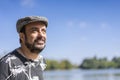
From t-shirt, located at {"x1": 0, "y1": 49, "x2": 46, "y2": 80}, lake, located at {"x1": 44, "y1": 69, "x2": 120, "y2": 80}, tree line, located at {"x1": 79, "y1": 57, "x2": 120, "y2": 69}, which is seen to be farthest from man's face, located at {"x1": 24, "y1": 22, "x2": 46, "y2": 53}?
tree line, located at {"x1": 79, "y1": 57, "x2": 120, "y2": 69}

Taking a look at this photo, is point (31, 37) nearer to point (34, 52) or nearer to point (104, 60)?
point (34, 52)

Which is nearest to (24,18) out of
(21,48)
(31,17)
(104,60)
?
(31,17)

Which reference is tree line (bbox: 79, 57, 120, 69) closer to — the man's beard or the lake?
the lake

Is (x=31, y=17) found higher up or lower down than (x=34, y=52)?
higher up

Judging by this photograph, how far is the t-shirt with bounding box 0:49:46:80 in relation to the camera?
3.64 meters

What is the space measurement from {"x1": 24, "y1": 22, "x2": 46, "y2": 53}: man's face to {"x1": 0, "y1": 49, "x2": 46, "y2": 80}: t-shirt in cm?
14

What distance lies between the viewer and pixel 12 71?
3.67m

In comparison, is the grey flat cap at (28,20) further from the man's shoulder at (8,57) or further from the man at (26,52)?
the man's shoulder at (8,57)

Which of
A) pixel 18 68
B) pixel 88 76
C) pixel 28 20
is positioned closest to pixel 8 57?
pixel 18 68

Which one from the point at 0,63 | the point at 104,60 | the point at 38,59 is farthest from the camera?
the point at 104,60

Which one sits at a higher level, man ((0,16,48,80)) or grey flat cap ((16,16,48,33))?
grey flat cap ((16,16,48,33))

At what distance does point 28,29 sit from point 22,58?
0.92 feet

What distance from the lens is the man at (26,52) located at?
367 centimetres

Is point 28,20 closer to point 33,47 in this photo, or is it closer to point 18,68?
point 33,47
